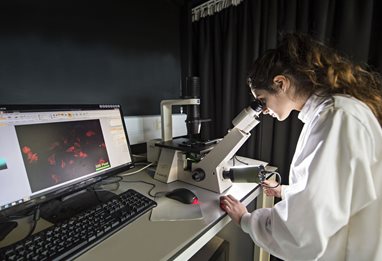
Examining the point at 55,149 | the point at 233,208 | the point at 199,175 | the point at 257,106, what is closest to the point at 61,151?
the point at 55,149

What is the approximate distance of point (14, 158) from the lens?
55 cm

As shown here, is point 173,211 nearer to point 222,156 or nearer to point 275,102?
point 222,156

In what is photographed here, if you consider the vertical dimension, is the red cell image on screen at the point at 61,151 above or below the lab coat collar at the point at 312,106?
below

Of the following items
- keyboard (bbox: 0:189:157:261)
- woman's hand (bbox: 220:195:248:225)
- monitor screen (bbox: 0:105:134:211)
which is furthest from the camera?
woman's hand (bbox: 220:195:248:225)

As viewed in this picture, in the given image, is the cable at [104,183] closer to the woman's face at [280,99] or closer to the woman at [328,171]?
the woman at [328,171]

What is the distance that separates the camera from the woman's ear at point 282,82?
687 millimetres

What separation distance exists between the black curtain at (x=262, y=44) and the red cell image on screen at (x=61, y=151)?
1.00 metres

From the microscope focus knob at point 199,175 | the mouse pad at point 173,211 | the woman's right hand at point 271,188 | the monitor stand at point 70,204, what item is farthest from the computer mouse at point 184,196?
the woman's right hand at point 271,188

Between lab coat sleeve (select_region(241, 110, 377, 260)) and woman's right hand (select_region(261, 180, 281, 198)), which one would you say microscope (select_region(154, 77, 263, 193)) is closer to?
woman's right hand (select_region(261, 180, 281, 198))

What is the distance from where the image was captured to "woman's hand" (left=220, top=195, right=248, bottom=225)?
26.1 inches

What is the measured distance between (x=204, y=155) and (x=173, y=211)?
1.08 ft

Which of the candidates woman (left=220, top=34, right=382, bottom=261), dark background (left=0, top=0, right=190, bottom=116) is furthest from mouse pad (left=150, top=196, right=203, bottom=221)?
dark background (left=0, top=0, right=190, bottom=116)

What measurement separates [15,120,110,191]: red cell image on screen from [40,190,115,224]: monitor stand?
11cm

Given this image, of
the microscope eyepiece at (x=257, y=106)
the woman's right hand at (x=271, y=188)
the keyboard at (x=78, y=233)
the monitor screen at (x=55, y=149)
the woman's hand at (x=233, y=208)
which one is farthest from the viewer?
the woman's right hand at (x=271, y=188)
